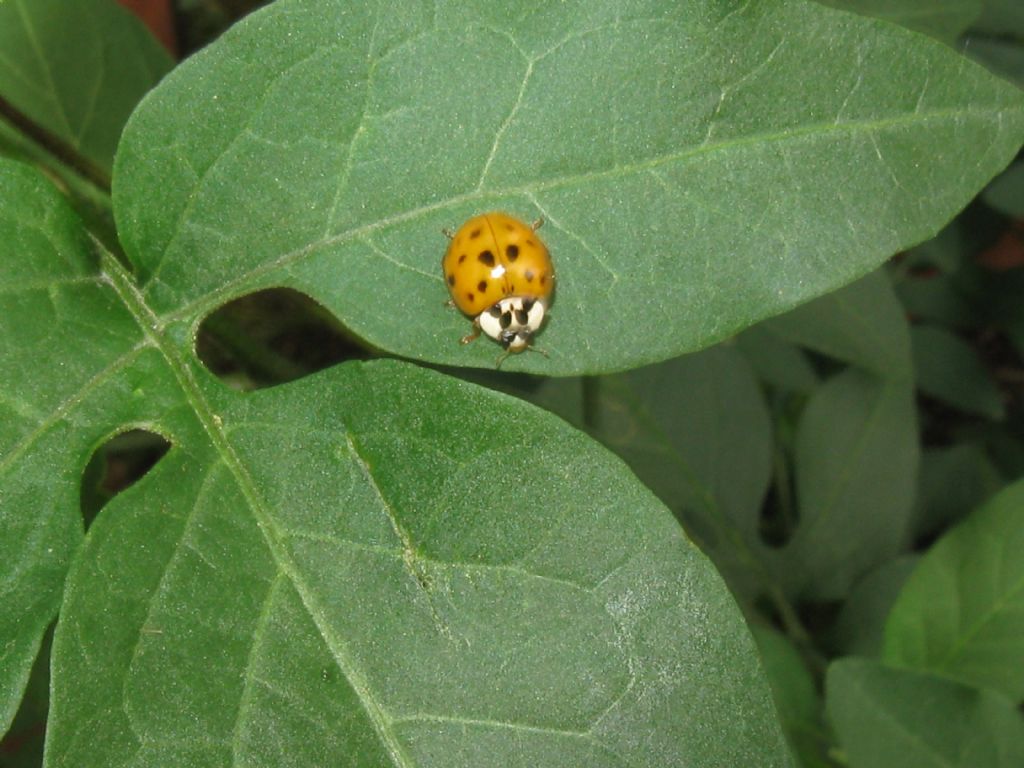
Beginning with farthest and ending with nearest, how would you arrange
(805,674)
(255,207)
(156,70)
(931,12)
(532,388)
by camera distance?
(532,388) < (805,674) < (156,70) < (931,12) < (255,207)

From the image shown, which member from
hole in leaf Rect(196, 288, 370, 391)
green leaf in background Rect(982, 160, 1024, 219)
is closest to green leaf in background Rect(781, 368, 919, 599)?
green leaf in background Rect(982, 160, 1024, 219)

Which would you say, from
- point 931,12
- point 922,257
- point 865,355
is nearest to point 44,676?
point 865,355

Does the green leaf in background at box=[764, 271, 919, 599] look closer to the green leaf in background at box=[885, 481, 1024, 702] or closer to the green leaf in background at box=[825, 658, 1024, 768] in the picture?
the green leaf in background at box=[885, 481, 1024, 702]

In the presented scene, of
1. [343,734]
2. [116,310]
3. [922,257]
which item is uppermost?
[922,257]

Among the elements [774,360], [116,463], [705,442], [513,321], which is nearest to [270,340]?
[116,463]

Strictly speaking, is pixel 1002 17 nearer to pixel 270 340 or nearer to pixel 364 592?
pixel 270 340

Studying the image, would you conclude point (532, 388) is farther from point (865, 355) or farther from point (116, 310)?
point (116, 310)
